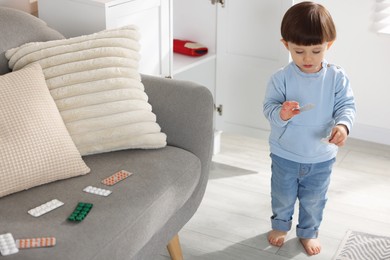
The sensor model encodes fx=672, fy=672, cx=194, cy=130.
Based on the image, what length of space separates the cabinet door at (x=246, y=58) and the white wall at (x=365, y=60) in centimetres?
49

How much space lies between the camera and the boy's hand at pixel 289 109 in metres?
2.12

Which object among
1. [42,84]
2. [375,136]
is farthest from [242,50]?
[42,84]

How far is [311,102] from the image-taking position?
2.20m

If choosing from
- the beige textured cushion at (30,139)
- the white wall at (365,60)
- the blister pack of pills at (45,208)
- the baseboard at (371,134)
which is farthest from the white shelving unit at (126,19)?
the baseboard at (371,134)

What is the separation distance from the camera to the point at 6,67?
2172mm

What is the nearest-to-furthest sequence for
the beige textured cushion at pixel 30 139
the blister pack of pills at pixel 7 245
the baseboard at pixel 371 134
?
1. the blister pack of pills at pixel 7 245
2. the beige textured cushion at pixel 30 139
3. the baseboard at pixel 371 134

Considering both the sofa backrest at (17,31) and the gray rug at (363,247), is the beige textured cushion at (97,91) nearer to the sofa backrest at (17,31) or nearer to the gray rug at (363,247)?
the sofa backrest at (17,31)

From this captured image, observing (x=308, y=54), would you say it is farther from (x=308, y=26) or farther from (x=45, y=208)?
(x=45, y=208)

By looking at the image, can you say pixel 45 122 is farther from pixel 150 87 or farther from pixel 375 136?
pixel 375 136

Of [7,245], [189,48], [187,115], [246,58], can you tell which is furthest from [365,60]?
[7,245]

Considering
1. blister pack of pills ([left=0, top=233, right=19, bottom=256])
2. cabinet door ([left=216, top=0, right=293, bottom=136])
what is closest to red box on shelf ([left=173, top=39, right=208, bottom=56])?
cabinet door ([left=216, top=0, right=293, bottom=136])

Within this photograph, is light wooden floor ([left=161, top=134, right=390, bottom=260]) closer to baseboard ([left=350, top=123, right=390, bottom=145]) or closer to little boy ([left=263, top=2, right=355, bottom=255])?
baseboard ([left=350, top=123, right=390, bottom=145])

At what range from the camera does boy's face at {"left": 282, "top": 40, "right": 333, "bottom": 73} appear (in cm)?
213

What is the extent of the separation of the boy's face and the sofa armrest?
0.31m
